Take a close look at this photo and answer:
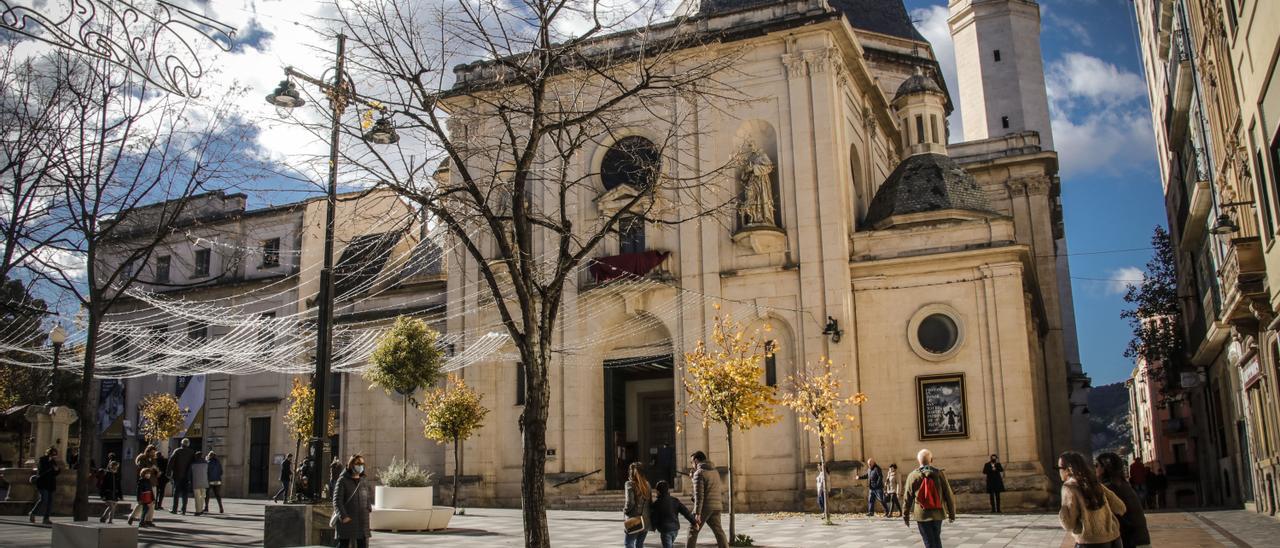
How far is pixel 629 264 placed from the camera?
31297mm

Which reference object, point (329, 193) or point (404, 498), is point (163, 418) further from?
point (329, 193)

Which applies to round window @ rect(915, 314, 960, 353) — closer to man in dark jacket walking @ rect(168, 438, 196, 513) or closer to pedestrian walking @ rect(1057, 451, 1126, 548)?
man in dark jacket walking @ rect(168, 438, 196, 513)

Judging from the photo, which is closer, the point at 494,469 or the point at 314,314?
the point at 494,469

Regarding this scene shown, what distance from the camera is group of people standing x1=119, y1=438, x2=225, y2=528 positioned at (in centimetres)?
1972

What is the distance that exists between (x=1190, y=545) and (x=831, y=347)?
1326 cm

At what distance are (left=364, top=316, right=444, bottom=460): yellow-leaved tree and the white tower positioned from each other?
3084 cm

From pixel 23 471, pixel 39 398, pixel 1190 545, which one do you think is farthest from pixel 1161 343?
pixel 39 398

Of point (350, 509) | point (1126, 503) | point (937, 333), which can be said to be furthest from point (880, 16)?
point (1126, 503)

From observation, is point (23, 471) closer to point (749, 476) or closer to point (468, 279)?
point (468, 279)

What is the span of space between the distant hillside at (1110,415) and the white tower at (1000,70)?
125252 mm

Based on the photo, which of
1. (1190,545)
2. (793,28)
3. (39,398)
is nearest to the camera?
(1190,545)

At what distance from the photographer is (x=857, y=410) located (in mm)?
28703

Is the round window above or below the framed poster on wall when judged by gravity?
above

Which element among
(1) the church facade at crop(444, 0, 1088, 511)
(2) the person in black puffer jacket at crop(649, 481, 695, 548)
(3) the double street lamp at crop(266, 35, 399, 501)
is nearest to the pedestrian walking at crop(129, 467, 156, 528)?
(3) the double street lamp at crop(266, 35, 399, 501)
